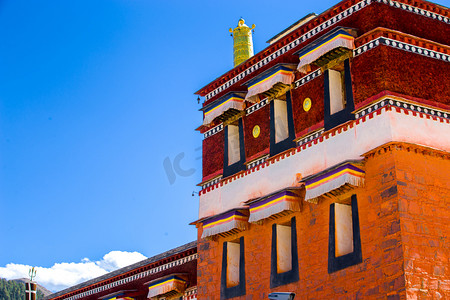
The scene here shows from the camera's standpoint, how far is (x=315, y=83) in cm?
1627

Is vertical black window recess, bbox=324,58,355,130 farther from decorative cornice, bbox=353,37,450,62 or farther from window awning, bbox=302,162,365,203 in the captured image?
window awning, bbox=302,162,365,203

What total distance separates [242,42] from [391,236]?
396 inches

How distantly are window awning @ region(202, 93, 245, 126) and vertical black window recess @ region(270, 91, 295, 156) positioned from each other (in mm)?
1129

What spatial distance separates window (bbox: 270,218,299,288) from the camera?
51.2 feet

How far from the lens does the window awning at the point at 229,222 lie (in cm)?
1702

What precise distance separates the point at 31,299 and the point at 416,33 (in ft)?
67.0

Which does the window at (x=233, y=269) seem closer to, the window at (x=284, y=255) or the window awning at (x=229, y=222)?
the window awning at (x=229, y=222)

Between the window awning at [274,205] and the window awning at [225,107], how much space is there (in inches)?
114

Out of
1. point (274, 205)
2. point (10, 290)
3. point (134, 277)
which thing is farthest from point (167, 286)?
point (10, 290)

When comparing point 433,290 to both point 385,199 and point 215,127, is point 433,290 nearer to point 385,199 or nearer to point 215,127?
point 385,199

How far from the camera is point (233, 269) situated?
17.5m

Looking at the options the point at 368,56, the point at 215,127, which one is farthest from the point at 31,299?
the point at 368,56

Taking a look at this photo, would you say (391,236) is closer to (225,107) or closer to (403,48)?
(403,48)

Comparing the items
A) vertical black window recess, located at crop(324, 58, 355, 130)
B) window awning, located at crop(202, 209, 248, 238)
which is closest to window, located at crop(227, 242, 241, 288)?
window awning, located at crop(202, 209, 248, 238)
